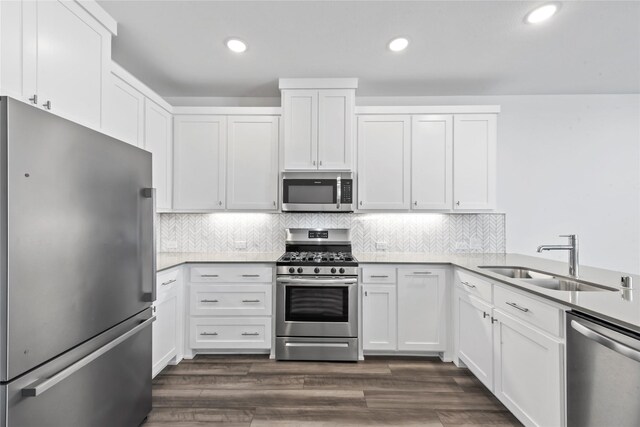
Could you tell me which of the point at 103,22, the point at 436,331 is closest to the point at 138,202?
the point at 103,22

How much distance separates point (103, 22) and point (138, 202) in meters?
1.27

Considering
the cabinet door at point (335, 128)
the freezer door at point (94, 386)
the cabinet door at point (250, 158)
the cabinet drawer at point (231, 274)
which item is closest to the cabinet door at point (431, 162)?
the cabinet door at point (335, 128)

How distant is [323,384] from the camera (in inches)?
93.8

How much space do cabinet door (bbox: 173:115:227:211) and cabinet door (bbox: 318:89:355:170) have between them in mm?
1025

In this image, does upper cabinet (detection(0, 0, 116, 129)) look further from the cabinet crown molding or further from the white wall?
the white wall

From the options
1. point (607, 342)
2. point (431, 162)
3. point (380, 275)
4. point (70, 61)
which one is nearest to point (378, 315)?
point (380, 275)

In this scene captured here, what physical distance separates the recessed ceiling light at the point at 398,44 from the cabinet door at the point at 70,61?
2.06m

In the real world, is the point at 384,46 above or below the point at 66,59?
above

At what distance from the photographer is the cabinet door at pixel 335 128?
2992 millimetres

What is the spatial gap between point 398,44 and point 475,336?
7.78 ft

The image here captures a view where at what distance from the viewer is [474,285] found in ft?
7.66

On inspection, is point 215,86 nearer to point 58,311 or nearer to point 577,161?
point 58,311

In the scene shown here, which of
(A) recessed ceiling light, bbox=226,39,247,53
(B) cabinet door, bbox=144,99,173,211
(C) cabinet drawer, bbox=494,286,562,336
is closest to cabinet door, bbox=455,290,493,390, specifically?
(C) cabinet drawer, bbox=494,286,562,336

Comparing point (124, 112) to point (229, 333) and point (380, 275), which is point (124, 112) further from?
point (380, 275)
